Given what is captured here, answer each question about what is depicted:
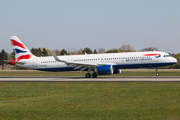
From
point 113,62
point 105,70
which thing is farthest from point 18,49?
point 113,62

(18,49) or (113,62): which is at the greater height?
(18,49)

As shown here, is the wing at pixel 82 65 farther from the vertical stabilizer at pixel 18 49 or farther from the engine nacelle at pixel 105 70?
the vertical stabilizer at pixel 18 49

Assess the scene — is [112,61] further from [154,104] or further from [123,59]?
[154,104]

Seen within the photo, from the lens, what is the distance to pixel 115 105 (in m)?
13.6

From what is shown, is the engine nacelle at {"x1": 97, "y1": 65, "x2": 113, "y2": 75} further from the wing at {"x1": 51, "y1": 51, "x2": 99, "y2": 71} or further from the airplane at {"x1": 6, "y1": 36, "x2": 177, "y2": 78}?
the wing at {"x1": 51, "y1": 51, "x2": 99, "y2": 71}

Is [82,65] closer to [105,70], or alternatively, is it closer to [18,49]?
[105,70]

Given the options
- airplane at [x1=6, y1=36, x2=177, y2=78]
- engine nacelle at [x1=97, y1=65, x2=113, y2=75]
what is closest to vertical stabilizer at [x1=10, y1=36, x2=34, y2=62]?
airplane at [x1=6, y1=36, x2=177, y2=78]

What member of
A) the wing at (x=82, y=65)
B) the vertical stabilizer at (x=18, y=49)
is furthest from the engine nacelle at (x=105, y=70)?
the vertical stabilizer at (x=18, y=49)

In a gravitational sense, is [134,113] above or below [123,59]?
below

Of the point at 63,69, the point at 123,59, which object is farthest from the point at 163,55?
the point at 63,69

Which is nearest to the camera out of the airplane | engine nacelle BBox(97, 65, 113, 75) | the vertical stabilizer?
engine nacelle BBox(97, 65, 113, 75)

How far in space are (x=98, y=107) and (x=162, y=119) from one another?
390 centimetres

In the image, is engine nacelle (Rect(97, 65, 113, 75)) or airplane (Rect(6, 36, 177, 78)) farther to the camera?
airplane (Rect(6, 36, 177, 78))

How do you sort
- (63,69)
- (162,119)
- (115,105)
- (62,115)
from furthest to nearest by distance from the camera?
(63,69) < (115,105) < (62,115) < (162,119)
